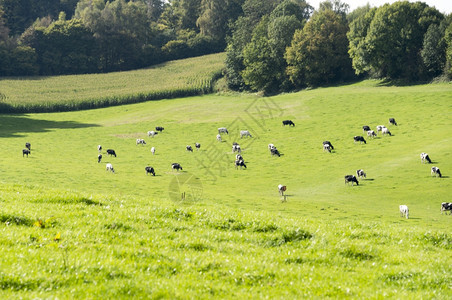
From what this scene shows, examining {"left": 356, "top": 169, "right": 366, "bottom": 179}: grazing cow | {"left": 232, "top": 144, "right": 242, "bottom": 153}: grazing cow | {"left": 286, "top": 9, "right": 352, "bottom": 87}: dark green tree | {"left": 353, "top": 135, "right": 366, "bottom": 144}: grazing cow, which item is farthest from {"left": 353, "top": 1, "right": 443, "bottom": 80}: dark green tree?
{"left": 356, "top": 169, "right": 366, "bottom": 179}: grazing cow

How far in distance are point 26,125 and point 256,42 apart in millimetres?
55966

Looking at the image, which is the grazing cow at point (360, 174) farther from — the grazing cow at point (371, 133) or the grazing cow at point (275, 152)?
the grazing cow at point (371, 133)

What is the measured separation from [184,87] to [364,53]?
50.1 meters

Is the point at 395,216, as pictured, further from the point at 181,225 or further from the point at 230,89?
the point at 230,89

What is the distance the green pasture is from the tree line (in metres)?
8.45

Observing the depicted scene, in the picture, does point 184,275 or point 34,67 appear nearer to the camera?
point 184,275

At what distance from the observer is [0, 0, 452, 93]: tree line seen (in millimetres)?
97312

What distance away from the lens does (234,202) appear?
1526 inches

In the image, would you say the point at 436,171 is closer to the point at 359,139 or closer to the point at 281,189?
the point at 281,189

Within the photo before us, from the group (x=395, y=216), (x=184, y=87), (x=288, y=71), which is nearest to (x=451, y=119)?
(x=395, y=216)

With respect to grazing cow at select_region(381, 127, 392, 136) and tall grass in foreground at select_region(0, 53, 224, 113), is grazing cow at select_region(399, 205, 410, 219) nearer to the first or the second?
grazing cow at select_region(381, 127, 392, 136)

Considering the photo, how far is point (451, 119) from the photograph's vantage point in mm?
69062

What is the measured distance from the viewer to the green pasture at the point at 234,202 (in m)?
11.5

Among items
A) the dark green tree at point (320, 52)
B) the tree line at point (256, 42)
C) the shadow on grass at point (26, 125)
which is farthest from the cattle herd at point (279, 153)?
the dark green tree at point (320, 52)
